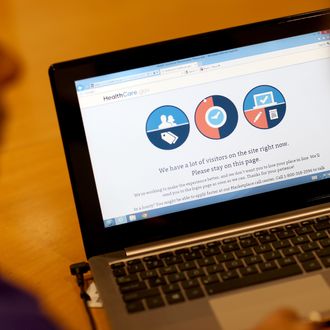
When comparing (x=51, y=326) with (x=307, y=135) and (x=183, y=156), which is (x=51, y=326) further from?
(x=307, y=135)

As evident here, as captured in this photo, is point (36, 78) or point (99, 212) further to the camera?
point (36, 78)

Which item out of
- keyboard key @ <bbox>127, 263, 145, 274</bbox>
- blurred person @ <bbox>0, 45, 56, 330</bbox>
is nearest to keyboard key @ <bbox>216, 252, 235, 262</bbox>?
keyboard key @ <bbox>127, 263, 145, 274</bbox>

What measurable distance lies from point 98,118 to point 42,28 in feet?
5.05

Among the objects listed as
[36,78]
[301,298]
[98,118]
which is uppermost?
[36,78]

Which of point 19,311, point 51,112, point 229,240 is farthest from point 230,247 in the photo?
point 51,112

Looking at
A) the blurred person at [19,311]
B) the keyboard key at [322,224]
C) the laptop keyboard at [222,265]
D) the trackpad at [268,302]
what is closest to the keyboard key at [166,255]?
the laptop keyboard at [222,265]

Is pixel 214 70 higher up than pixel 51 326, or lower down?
higher up

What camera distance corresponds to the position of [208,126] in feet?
3.25

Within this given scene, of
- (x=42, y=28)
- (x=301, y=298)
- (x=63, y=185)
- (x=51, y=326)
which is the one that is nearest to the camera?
(x=51, y=326)

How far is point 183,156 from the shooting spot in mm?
991

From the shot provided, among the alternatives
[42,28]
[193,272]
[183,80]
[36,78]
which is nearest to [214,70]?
[183,80]

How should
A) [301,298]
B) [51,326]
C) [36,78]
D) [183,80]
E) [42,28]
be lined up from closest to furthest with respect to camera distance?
[51,326], [301,298], [183,80], [36,78], [42,28]

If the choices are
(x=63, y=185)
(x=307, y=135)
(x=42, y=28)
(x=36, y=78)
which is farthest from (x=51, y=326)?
(x=42, y=28)

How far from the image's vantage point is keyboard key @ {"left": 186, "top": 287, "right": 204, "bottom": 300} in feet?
2.88
